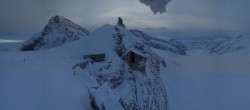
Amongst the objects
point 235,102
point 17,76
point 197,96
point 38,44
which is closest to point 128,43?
point 17,76

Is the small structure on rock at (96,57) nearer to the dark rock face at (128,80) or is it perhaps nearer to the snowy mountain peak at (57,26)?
the dark rock face at (128,80)

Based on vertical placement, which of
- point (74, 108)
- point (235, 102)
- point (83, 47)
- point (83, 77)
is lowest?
point (235, 102)

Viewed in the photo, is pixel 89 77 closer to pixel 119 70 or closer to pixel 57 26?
pixel 119 70

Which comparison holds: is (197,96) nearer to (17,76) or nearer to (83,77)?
(83,77)

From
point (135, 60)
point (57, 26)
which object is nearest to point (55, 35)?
point (57, 26)

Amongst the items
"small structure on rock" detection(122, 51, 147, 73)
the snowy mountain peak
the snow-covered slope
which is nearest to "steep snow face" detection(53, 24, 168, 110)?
the snow-covered slope

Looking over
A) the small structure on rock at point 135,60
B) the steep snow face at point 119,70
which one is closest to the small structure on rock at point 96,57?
the steep snow face at point 119,70

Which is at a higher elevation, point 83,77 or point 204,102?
point 83,77
